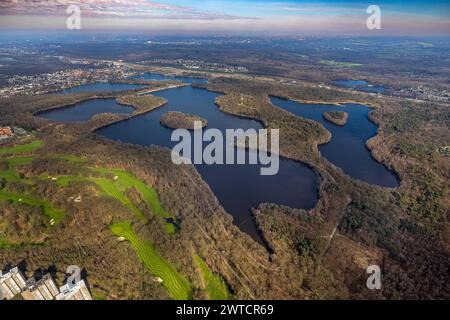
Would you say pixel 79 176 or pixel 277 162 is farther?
pixel 277 162

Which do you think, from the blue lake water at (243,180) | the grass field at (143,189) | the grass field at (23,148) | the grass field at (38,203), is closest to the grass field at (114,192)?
the grass field at (143,189)

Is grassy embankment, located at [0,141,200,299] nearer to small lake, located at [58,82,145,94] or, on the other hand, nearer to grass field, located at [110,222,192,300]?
grass field, located at [110,222,192,300]

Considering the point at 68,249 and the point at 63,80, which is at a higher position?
the point at 63,80

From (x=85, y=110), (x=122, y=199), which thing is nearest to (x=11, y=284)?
(x=122, y=199)

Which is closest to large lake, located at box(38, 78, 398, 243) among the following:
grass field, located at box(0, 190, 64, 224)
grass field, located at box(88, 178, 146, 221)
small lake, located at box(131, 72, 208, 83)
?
grass field, located at box(88, 178, 146, 221)

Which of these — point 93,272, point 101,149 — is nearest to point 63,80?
point 101,149

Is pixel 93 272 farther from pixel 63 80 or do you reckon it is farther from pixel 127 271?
pixel 63 80

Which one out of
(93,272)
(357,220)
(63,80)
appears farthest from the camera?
(63,80)
